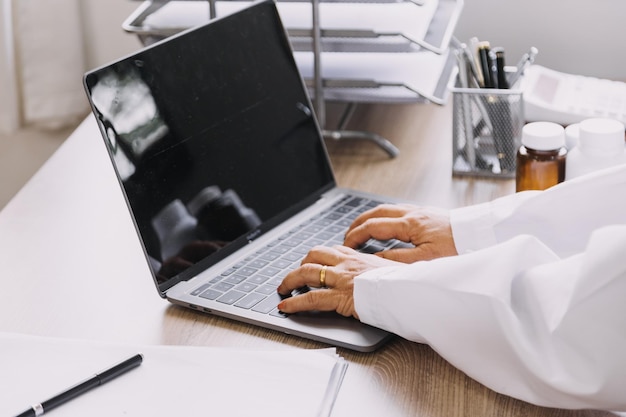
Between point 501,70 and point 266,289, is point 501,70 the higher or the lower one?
the higher one

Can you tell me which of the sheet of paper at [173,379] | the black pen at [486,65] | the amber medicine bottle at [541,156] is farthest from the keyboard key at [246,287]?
the black pen at [486,65]

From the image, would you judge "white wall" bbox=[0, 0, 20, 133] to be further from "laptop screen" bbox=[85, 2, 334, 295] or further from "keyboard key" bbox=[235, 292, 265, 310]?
"keyboard key" bbox=[235, 292, 265, 310]

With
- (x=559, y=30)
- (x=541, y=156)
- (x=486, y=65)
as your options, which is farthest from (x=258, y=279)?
(x=559, y=30)

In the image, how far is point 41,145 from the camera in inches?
76.5

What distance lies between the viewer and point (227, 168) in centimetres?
107

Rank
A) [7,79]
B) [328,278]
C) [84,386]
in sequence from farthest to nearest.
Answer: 1. [7,79]
2. [328,278]
3. [84,386]

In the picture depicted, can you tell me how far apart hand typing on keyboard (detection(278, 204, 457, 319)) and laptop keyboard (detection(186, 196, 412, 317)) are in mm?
20

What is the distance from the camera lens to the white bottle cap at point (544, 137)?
107cm

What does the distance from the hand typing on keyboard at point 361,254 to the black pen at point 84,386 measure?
0.54ft

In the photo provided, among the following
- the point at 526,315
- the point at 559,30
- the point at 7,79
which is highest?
the point at 7,79

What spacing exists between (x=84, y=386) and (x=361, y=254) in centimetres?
32

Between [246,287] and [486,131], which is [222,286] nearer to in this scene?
[246,287]

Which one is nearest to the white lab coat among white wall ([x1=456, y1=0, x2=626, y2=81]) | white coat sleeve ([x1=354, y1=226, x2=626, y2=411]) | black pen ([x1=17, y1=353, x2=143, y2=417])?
white coat sleeve ([x1=354, y1=226, x2=626, y2=411])

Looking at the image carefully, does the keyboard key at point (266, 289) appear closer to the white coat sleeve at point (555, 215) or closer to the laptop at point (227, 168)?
the laptop at point (227, 168)
